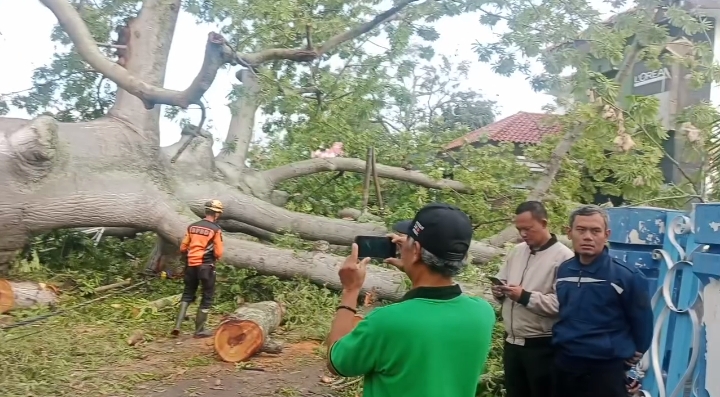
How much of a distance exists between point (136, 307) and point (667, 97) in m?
13.6

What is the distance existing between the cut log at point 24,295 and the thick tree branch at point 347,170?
3505 millimetres

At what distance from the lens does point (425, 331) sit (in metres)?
1.95

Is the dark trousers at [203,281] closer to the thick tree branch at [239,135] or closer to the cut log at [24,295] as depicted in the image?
the cut log at [24,295]

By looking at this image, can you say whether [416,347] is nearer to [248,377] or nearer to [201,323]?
[248,377]

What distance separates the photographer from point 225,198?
9.43 metres

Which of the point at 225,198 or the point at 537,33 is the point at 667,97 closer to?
the point at 537,33

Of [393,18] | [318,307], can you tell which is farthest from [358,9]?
[318,307]

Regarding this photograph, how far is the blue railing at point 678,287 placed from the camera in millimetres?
3072

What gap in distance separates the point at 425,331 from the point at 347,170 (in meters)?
8.89

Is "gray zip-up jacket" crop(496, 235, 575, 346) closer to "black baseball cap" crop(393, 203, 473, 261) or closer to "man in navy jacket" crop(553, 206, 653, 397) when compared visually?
"man in navy jacket" crop(553, 206, 653, 397)

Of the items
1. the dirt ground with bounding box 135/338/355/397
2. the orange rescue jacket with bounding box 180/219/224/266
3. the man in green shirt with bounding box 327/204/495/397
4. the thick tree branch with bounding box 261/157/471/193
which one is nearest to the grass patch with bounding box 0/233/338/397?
the dirt ground with bounding box 135/338/355/397

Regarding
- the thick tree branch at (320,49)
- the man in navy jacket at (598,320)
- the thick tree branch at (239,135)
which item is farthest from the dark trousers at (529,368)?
the thick tree branch at (239,135)

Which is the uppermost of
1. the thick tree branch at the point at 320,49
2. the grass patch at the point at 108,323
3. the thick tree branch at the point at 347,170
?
the thick tree branch at the point at 320,49

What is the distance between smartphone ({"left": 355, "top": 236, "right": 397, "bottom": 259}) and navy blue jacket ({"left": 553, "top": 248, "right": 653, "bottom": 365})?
1255mm
